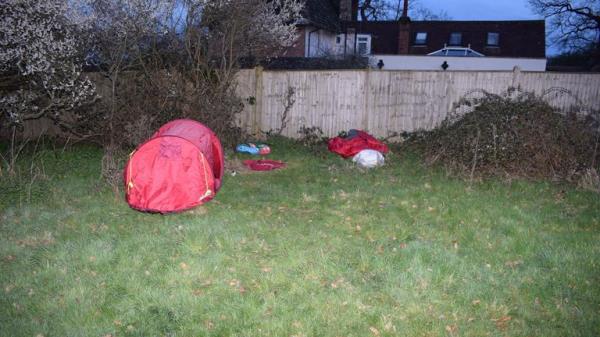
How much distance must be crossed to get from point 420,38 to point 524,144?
25.4 metres

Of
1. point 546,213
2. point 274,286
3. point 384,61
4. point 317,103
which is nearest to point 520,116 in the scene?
point 546,213

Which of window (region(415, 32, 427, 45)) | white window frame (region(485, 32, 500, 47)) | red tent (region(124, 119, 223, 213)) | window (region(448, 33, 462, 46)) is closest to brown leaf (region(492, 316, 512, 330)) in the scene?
Answer: red tent (region(124, 119, 223, 213))

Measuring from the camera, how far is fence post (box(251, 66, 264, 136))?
11555mm

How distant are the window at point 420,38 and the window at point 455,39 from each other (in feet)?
5.34

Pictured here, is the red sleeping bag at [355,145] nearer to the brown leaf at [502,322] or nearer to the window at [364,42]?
the brown leaf at [502,322]

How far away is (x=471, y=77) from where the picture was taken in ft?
35.9

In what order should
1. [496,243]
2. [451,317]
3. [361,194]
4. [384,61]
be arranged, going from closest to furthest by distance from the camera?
[451,317]
[496,243]
[361,194]
[384,61]

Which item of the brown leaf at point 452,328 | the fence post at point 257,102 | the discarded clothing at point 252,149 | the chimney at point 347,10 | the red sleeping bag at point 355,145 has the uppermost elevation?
the chimney at point 347,10

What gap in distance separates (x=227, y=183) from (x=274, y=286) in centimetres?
367

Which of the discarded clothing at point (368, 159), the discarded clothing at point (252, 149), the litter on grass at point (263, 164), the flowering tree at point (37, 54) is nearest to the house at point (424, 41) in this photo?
the discarded clothing at point (252, 149)

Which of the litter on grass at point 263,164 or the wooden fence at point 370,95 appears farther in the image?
the wooden fence at point 370,95

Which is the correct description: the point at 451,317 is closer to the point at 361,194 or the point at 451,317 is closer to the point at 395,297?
the point at 395,297

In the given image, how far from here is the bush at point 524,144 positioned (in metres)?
7.74

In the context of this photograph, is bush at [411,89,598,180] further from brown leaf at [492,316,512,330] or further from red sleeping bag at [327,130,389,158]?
brown leaf at [492,316,512,330]
